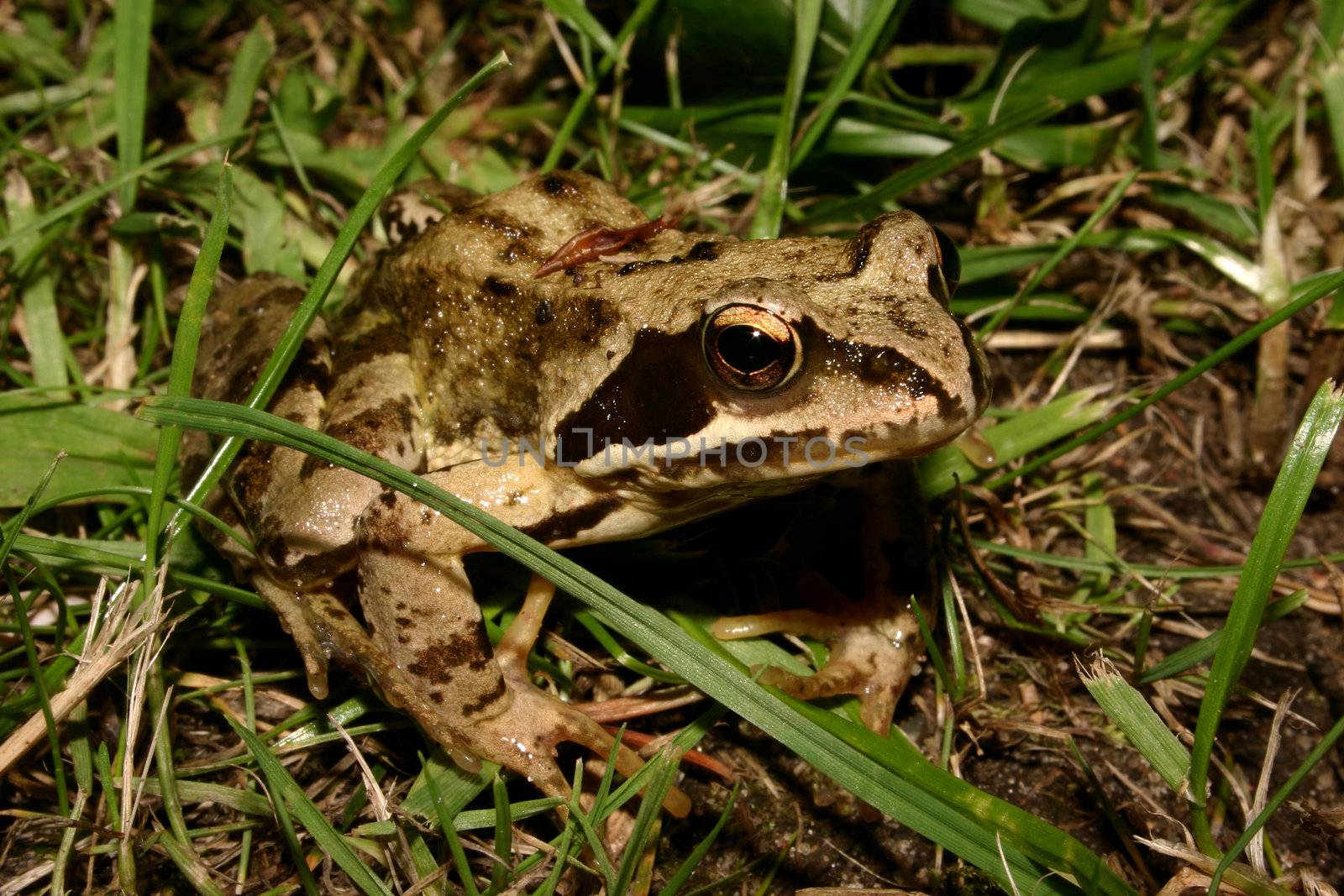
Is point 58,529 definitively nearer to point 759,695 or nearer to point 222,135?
point 222,135

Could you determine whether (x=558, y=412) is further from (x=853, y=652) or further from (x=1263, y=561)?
(x=1263, y=561)

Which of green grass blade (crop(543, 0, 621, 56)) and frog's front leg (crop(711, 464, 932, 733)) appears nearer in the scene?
frog's front leg (crop(711, 464, 932, 733))

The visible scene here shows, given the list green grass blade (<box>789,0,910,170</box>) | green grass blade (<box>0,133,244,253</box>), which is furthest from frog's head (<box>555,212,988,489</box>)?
green grass blade (<box>0,133,244,253</box>)

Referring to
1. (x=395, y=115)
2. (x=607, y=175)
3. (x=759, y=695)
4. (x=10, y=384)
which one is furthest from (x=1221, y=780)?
(x=10, y=384)

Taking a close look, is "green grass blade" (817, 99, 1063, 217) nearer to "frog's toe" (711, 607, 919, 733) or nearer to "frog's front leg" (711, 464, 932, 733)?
"frog's front leg" (711, 464, 932, 733)

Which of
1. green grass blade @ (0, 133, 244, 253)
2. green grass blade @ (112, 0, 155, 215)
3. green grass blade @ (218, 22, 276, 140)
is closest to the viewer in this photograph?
green grass blade @ (0, 133, 244, 253)

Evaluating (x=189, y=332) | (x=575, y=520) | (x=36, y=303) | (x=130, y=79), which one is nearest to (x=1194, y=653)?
(x=575, y=520)

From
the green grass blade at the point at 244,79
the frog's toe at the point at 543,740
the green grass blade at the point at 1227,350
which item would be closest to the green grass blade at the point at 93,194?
the green grass blade at the point at 244,79
